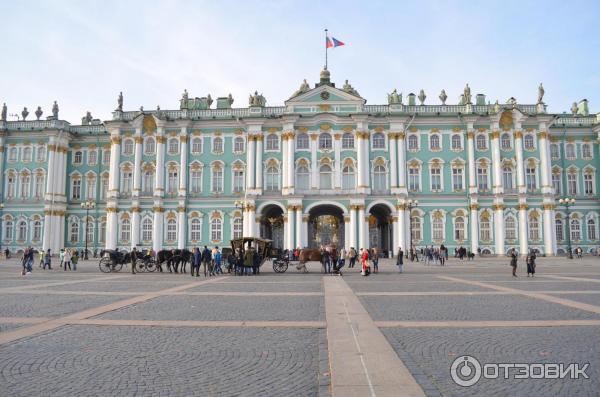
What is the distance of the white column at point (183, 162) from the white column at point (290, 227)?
41.3 ft

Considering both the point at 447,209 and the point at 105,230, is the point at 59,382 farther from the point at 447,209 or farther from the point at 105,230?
the point at 105,230

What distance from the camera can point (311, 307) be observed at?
12.3m

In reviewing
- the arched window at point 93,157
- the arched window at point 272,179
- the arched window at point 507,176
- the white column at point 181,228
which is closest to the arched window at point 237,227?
the arched window at point 272,179

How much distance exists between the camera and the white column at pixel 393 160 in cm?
4972

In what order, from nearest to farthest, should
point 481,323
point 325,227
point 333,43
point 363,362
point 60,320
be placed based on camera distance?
1. point 363,362
2. point 481,323
3. point 60,320
4. point 333,43
5. point 325,227

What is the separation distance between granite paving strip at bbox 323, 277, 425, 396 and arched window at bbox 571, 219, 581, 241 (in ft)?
162

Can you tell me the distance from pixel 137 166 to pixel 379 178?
27636 mm

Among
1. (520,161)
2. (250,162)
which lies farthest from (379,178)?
(520,161)

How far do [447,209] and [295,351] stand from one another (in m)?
45.7

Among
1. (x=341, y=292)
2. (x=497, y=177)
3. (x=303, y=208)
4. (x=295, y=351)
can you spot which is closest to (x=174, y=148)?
(x=303, y=208)

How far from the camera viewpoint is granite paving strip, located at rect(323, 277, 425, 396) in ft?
17.4

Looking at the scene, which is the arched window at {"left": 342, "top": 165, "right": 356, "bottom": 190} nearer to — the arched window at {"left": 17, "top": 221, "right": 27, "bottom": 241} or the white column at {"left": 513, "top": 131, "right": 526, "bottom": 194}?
the white column at {"left": 513, "top": 131, "right": 526, "bottom": 194}

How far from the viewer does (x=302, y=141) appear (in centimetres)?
5119

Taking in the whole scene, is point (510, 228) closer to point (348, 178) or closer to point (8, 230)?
point (348, 178)
